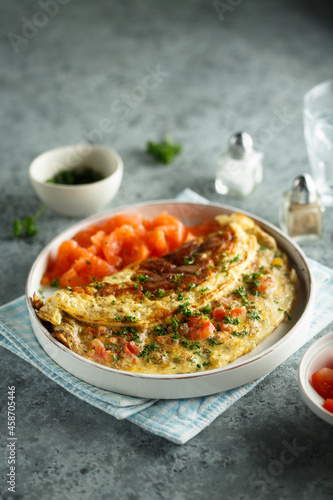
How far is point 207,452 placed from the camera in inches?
152

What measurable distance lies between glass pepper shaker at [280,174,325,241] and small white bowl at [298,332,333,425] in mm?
1763

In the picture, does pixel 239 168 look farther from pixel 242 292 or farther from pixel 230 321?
pixel 230 321

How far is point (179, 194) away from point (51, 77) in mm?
3431

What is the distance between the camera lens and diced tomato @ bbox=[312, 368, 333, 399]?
3.87 meters

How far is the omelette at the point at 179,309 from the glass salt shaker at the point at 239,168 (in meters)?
1.42

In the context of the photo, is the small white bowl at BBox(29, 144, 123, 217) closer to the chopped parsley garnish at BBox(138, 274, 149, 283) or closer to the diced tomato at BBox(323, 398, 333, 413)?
the chopped parsley garnish at BBox(138, 274, 149, 283)

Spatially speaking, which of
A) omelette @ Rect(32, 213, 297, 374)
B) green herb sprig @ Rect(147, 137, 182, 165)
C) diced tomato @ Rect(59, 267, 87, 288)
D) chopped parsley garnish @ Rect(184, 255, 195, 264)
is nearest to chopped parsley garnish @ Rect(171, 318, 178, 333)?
omelette @ Rect(32, 213, 297, 374)

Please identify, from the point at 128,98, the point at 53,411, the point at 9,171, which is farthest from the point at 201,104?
the point at 53,411

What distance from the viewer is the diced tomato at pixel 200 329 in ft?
13.9

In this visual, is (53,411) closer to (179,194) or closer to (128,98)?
(179,194)

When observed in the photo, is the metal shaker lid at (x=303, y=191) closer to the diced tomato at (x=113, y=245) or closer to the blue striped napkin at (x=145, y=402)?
the diced tomato at (x=113, y=245)

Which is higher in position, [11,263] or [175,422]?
[175,422]

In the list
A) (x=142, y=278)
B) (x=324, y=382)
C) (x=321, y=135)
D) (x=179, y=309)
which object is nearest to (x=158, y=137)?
(x=321, y=135)

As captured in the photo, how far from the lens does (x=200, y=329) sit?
168 inches
